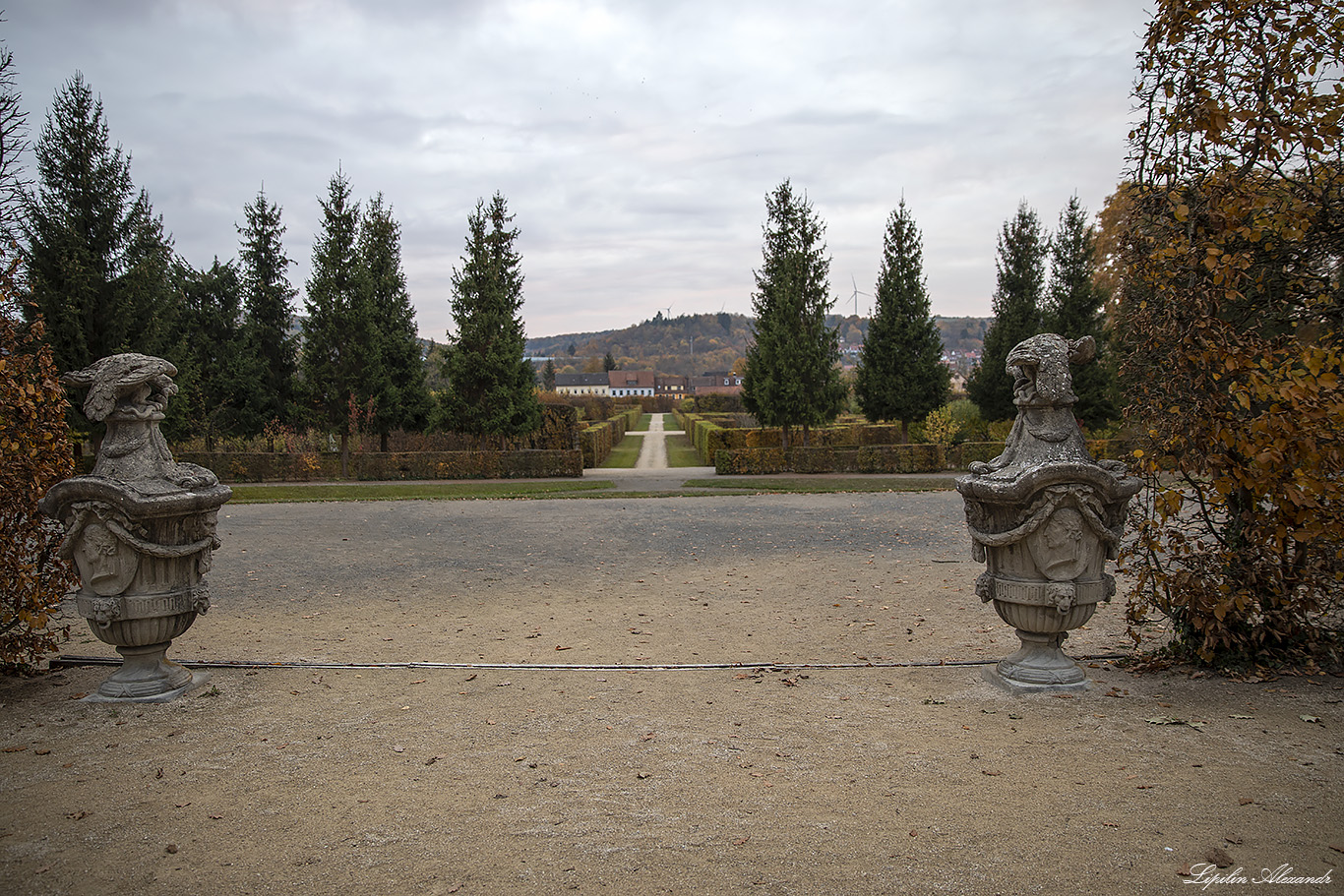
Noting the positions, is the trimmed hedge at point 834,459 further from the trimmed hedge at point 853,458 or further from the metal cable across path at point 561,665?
the metal cable across path at point 561,665

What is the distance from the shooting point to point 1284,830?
11.4 ft

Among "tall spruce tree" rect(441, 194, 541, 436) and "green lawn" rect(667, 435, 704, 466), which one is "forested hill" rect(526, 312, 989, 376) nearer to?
"green lawn" rect(667, 435, 704, 466)

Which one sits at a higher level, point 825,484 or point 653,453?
point 653,453

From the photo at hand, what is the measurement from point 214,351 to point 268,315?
89.9 inches

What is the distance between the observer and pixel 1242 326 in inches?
225

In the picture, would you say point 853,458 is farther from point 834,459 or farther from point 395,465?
point 395,465

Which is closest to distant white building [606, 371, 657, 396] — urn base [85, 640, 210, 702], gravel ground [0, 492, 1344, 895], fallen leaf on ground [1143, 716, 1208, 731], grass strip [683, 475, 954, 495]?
grass strip [683, 475, 954, 495]

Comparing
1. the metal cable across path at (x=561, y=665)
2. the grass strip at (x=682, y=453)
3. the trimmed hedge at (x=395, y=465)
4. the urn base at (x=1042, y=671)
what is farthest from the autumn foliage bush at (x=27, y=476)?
the grass strip at (x=682, y=453)

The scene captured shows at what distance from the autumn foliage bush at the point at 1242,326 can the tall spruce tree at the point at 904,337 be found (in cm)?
2251

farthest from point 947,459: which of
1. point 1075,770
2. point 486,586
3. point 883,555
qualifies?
point 1075,770

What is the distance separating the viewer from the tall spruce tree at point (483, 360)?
78.6 ft

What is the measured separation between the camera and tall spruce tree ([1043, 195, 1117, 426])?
27000mm

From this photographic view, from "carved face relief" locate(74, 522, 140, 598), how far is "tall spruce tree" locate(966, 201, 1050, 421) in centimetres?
2758

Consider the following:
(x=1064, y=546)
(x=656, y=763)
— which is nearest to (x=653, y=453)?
(x=1064, y=546)
